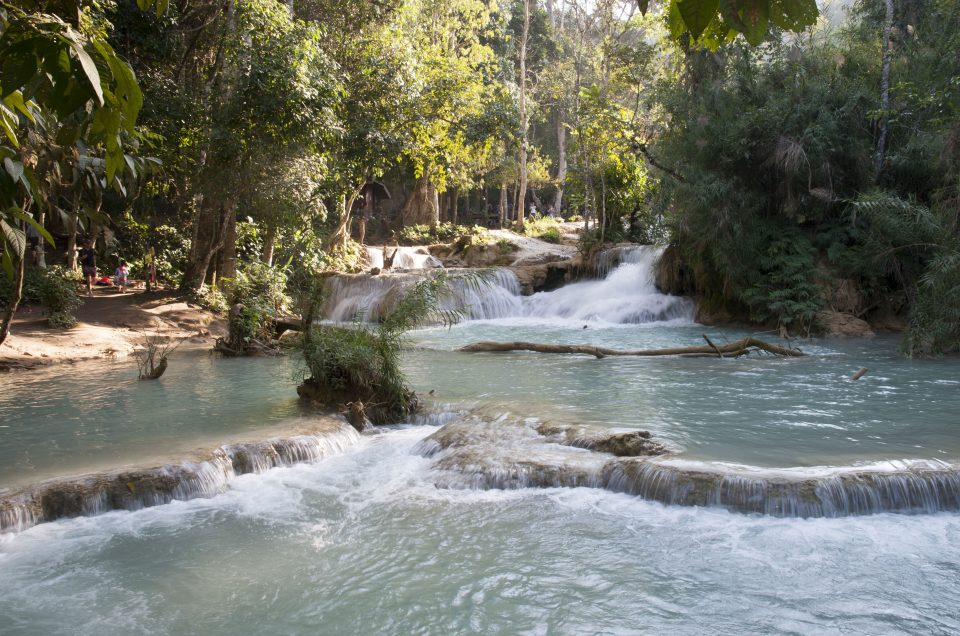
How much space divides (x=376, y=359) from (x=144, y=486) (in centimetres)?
315

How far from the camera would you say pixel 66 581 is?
15.3 feet

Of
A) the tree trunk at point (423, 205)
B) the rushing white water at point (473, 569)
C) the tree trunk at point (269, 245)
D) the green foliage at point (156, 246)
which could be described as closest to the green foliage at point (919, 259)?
the rushing white water at point (473, 569)

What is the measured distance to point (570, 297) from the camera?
2059cm

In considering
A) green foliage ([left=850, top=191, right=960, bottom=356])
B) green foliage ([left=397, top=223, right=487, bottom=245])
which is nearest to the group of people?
green foliage ([left=397, top=223, right=487, bottom=245])

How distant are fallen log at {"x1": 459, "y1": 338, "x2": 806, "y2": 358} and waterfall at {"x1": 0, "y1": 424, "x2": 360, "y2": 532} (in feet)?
21.2

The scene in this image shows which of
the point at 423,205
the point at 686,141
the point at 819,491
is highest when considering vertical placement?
the point at 686,141

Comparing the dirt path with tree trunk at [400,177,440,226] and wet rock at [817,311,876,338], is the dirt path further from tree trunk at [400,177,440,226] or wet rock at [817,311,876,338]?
wet rock at [817,311,876,338]

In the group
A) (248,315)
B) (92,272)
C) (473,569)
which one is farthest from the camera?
(92,272)

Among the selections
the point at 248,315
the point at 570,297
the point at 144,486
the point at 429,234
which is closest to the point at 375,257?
the point at 429,234

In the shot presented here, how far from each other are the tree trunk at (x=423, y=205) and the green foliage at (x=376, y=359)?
952 inches

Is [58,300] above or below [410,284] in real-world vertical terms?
below

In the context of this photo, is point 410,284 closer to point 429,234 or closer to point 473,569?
point 429,234

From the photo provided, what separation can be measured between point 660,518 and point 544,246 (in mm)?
22282

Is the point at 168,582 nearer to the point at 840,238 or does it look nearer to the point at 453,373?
the point at 453,373
